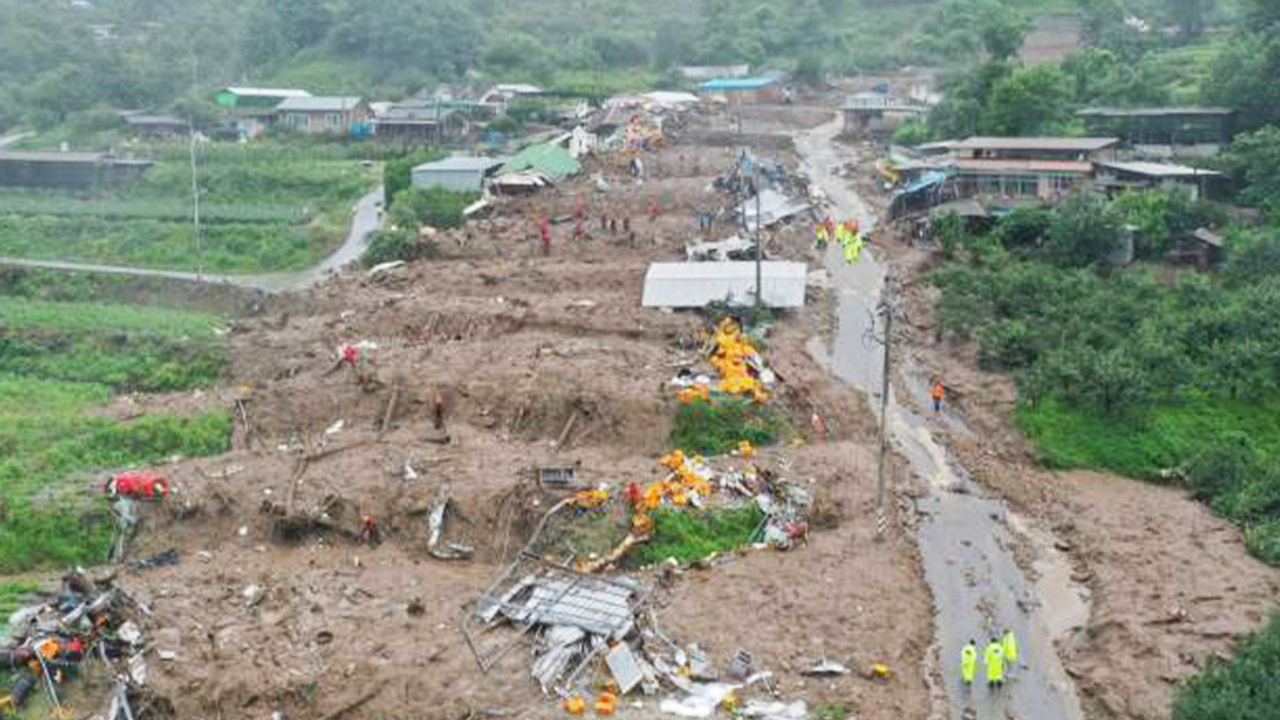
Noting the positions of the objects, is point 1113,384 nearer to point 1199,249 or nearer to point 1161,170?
point 1199,249

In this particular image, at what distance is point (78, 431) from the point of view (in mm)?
30703

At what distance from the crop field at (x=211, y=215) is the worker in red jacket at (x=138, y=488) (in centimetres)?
2255

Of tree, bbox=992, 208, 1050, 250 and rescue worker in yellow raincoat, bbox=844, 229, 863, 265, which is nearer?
tree, bbox=992, 208, 1050, 250

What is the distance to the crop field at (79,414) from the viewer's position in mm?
25812

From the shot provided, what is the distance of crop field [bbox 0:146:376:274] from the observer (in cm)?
4950

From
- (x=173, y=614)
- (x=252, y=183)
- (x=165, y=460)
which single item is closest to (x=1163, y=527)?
(x=173, y=614)

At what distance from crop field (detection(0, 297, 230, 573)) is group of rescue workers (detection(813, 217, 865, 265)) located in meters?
19.4

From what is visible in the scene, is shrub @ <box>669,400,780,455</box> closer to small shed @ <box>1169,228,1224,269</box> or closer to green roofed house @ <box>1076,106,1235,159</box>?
small shed @ <box>1169,228,1224,269</box>

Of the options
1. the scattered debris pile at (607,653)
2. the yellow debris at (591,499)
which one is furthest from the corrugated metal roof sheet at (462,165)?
the scattered debris pile at (607,653)

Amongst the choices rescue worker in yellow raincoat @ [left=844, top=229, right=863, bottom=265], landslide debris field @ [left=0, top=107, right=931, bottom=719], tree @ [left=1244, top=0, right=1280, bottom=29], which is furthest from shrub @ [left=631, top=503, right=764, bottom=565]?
tree @ [left=1244, top=0, right=1280, bottom=29]

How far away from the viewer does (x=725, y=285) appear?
35.2 meters

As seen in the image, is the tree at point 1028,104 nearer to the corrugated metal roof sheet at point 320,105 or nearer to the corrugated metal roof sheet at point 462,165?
the corrugated metal roof sheet at point 462,165

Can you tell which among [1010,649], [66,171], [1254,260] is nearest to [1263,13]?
[1254,260]

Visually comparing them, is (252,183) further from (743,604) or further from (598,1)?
(598,1)
